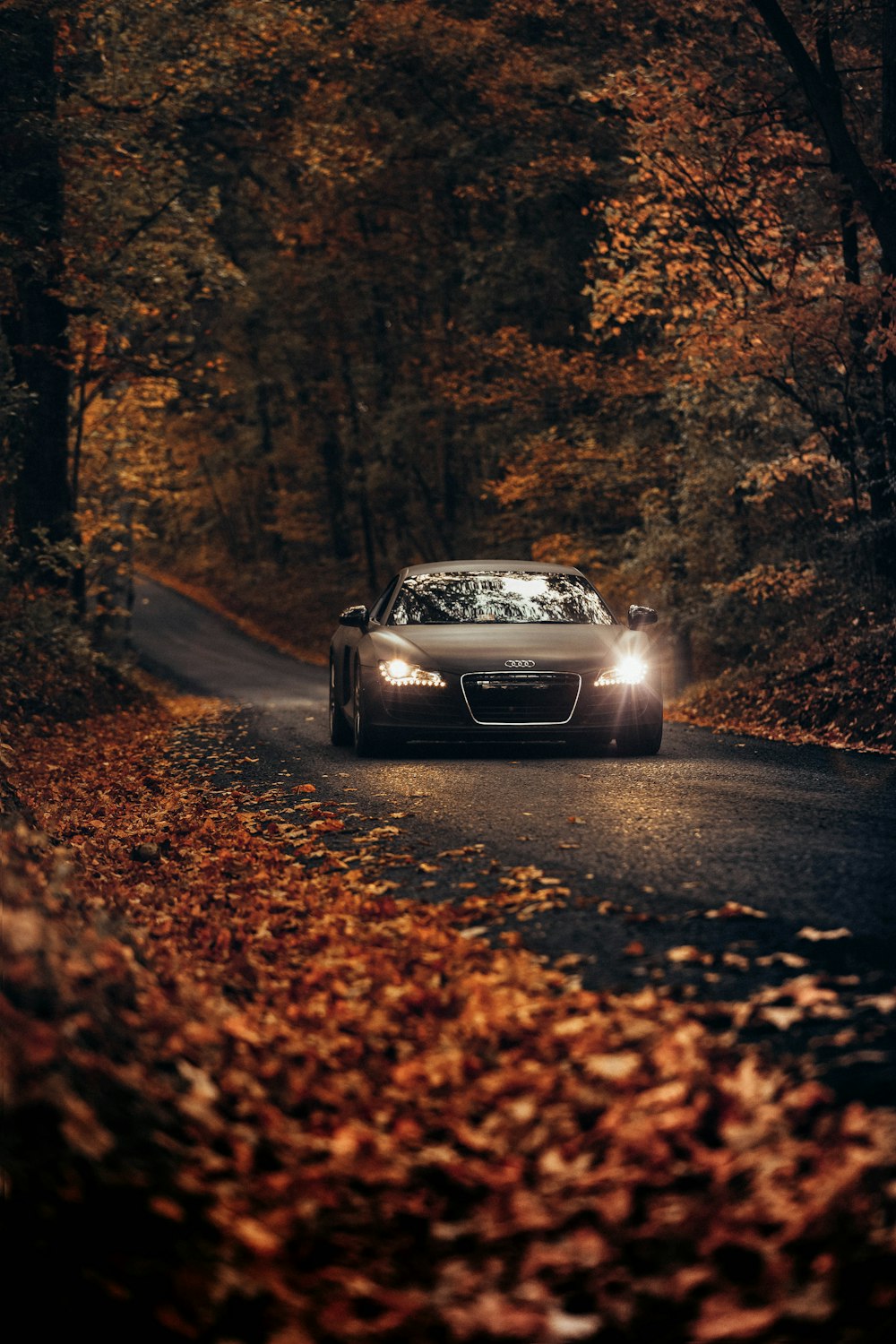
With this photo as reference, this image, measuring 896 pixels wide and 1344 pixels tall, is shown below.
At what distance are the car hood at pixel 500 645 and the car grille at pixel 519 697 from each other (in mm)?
85

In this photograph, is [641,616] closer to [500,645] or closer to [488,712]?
[500,645]

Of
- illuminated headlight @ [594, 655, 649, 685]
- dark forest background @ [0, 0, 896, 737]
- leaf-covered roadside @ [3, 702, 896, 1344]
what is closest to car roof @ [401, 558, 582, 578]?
illuminated headlight @ [594, 655, 649, 685]

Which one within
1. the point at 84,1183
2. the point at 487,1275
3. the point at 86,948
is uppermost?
the point at 86,948

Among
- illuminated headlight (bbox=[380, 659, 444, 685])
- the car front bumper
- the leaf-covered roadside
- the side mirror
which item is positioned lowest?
the leaf-covered roadside

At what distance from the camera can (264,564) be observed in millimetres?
56594

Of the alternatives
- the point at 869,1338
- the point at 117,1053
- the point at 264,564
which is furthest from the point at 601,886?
the point at 264,564

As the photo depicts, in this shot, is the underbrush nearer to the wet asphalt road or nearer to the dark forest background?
the dark forest background

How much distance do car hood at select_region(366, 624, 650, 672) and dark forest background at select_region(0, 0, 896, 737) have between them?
3.71 m

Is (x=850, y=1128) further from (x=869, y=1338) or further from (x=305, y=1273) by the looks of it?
(x=305, y=1273)

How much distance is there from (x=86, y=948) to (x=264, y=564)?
5272 cm

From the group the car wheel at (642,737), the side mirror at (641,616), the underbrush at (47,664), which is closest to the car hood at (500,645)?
the side mirror at (641,616)

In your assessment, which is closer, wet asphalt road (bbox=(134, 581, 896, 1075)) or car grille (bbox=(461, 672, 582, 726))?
wet asphalt road (bbox=(134, 581, 896, 1075))

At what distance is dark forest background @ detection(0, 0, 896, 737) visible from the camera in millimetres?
16828

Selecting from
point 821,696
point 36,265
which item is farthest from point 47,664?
point 821,696
